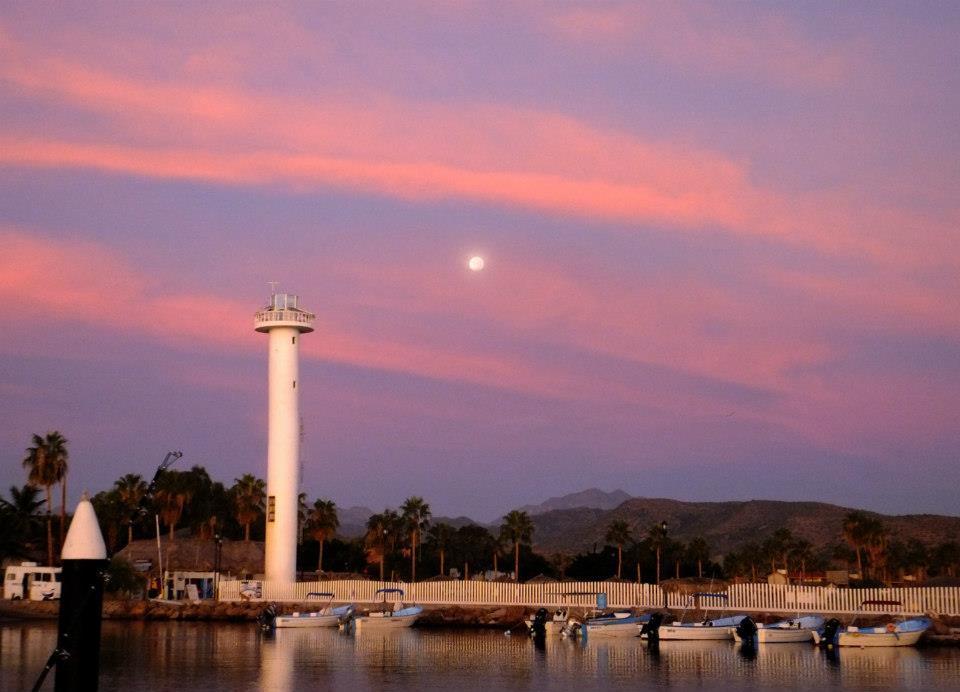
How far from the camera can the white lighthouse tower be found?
6334 centimetres

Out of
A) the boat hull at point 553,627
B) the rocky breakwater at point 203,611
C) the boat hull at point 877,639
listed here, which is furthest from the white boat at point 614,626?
the boat hull at point 877,639

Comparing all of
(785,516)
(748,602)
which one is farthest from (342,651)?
(785,516)

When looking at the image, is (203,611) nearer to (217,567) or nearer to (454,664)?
(217,567)

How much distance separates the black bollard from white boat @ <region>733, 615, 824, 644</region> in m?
36.8

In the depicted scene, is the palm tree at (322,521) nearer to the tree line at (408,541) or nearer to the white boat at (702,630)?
the tree line at (408,541)

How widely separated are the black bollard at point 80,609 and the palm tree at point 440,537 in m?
69.4

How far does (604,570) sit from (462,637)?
30.5m

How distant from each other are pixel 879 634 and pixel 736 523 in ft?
368

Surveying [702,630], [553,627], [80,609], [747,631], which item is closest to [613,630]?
[553,627]

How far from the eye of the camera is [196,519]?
9375cm

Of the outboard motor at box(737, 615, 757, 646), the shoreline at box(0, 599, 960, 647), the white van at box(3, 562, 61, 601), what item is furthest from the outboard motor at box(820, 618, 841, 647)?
the white van at box(3, 562, 61, 601)

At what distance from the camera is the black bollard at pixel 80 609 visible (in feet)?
49.8

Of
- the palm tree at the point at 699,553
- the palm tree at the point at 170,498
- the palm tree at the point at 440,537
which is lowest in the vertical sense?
the palm tree at the point at 699,553

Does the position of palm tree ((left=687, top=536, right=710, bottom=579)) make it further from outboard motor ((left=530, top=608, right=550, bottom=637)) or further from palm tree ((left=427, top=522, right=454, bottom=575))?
outboard motor ((left=530, top=608, right=550, bottom=637))
